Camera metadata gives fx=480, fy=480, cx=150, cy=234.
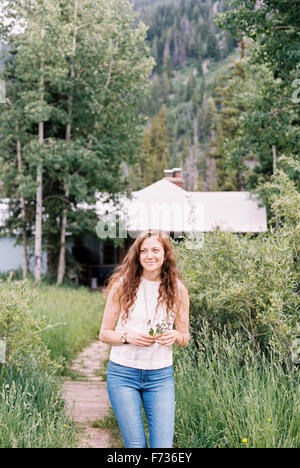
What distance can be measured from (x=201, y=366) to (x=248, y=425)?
1.01 meters

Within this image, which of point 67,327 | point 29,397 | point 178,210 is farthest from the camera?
point 178,210

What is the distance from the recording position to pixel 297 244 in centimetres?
422

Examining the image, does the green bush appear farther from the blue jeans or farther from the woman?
the blue jeans

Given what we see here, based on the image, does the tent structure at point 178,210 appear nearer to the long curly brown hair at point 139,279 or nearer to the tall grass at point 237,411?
Answer: the tall grass at point 237,411

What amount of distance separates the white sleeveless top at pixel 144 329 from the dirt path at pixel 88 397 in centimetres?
138

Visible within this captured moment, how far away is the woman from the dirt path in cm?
133

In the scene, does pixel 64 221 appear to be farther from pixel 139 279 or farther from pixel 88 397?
pixel 139 279

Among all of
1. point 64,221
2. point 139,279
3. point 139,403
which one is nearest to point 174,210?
point 64,221

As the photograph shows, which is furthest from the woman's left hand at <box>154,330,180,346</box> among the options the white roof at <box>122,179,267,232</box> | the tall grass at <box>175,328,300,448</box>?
the white roof at <box>122,179,267,232</box>

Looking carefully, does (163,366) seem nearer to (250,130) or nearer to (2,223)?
(250,130)

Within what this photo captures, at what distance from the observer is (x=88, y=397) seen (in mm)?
5133

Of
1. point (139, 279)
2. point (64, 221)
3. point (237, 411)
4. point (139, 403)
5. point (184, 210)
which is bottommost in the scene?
point (237, 411)

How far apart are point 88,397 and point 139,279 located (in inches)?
116
